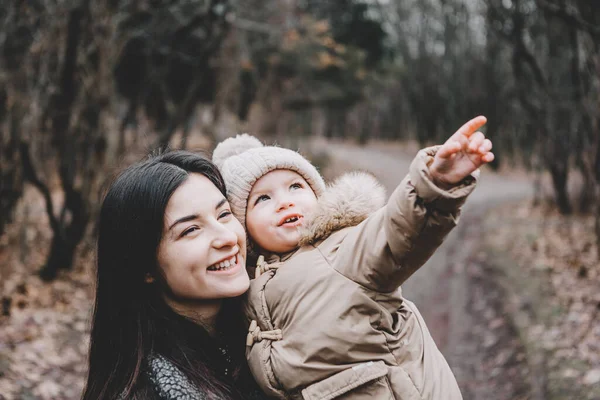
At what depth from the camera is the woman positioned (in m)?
1.84

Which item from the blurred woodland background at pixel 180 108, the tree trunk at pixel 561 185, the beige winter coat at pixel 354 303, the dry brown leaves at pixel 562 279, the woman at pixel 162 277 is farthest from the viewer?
the tree trunk at pixel 561 185

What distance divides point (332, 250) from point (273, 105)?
15.4m

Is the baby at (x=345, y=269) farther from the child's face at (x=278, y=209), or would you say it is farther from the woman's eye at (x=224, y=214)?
the woman's eye at (x=224, y=214)

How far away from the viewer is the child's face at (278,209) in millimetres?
2154

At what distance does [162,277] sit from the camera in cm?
194

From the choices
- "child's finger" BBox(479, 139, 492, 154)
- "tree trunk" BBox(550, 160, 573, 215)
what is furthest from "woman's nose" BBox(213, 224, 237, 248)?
"tree trunk" BBox(550, 160, 573, 215)

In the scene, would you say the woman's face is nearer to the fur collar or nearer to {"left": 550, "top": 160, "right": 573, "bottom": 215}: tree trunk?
the fur collar

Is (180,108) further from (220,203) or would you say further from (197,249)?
(197,249)

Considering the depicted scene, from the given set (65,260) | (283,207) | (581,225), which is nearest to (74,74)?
(65,260)

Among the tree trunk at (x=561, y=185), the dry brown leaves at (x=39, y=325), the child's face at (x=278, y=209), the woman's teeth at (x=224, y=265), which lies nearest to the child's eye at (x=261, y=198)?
the child's face at (x=278, y=209)

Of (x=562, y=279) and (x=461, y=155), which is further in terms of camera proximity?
(x=562, y=279)

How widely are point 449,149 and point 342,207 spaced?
600 mm

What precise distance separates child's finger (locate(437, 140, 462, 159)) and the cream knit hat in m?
0.84

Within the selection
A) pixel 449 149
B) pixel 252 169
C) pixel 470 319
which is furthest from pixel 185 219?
pixel 470 319
